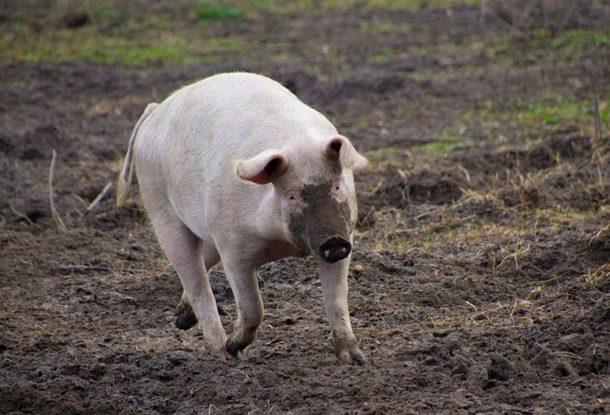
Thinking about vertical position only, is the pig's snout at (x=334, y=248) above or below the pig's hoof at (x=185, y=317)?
above

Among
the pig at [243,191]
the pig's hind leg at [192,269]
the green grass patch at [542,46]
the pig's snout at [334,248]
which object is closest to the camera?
the pig's snout at [334,248]

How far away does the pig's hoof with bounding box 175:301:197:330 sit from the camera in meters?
6.46

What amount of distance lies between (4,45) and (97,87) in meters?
2.44

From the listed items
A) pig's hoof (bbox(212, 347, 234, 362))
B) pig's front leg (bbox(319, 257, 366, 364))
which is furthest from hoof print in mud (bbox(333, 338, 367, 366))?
pig's hoof (bbox(212, 347, 234, 362))

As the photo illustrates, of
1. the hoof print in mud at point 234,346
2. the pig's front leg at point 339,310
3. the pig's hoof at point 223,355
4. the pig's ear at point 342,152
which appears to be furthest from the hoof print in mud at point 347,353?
the pig's ear at point 342,152

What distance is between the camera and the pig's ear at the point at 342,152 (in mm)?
4867

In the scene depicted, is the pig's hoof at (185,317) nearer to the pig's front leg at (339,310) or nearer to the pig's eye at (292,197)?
the pig's front leg at (339,310)

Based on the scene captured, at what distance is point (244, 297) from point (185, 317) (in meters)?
1.06

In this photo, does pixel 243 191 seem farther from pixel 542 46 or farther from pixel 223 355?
pixel 542 46

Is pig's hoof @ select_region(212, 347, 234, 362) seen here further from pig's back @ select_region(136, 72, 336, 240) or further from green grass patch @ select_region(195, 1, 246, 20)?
green grass patch @ select_region(195, 1, 246, 20)

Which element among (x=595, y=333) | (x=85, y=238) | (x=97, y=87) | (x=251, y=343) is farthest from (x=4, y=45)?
(x=595, y=333)

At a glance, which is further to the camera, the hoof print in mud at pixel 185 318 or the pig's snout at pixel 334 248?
the hoof print in mud at pixel 185 318

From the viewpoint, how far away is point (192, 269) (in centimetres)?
613

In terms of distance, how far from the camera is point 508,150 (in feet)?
30.9
